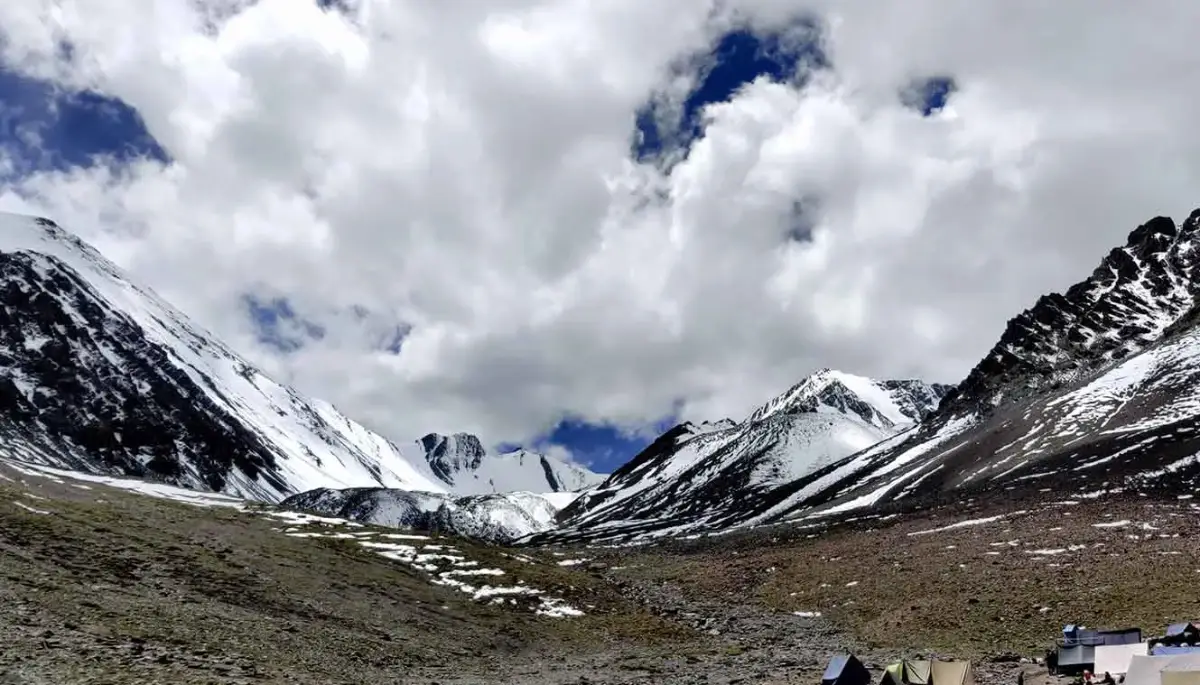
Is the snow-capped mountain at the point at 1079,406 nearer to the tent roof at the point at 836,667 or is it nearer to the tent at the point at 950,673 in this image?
the tent at the point at 950,673

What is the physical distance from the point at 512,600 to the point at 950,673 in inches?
1121

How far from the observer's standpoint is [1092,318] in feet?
567

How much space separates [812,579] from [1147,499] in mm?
29163

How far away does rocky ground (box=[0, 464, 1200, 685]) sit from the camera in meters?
29.4

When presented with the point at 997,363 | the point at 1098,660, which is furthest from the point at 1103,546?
the point at 997,363

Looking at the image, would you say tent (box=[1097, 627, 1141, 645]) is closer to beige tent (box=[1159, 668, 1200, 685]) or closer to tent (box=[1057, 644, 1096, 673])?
tent (box=[1057, 644, 1096, 673])

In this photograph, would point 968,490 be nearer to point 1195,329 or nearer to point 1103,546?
point 1103,546

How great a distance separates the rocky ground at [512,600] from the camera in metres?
29.4

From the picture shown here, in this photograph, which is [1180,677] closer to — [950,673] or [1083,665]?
[1083,665]

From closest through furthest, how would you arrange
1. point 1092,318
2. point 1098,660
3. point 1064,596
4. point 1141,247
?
point 1098,660
point 1064,596
point 1092,318
point 1141,247

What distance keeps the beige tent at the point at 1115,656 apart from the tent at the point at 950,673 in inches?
180

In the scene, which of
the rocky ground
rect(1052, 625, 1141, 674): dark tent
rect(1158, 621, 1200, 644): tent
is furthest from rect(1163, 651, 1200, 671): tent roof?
the rocky ground

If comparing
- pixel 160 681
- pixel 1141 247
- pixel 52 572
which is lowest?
pixel 160 681

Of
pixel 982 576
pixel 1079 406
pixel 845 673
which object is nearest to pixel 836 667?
pixel 845 673
